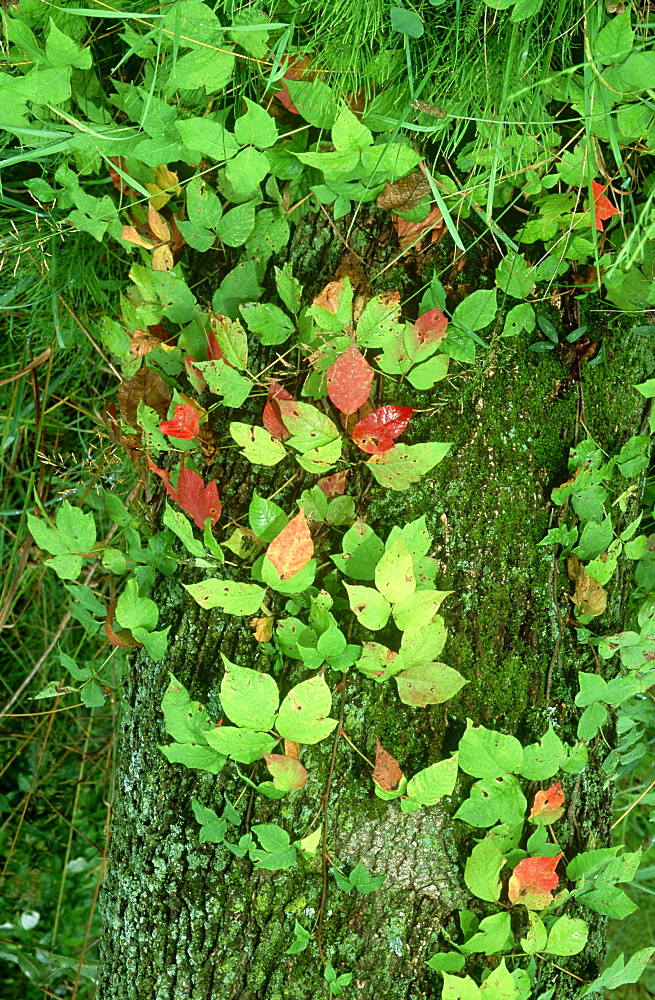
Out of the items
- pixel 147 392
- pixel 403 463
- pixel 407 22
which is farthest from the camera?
pixel 147 392

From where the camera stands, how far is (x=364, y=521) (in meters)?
0.83

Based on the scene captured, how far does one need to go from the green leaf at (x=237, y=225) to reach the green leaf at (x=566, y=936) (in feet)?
2.90

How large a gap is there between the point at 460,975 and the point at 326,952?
0.15 metres

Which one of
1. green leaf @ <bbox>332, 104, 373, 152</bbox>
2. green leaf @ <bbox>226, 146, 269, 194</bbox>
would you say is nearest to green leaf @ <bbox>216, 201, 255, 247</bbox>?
green leaf @ <bbox>226, 146, 269, 194</bbox>

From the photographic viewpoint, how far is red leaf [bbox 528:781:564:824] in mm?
816

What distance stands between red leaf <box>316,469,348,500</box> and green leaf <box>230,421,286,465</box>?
57 mm

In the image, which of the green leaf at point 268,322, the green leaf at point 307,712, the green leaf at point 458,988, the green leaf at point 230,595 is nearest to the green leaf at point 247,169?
the green leaf at point 268,322

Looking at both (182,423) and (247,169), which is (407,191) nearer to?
(247,169)

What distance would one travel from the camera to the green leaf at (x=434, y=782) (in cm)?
77

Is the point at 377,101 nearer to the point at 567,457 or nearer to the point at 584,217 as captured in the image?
the point at 584,217

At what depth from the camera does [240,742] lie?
77 cm

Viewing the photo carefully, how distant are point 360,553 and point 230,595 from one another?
0.15 m

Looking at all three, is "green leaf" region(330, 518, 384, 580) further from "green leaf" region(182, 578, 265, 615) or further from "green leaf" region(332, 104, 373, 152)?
"green leaf" region(332, 104, 373, 152)

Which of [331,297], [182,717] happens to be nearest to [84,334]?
[331,297]
